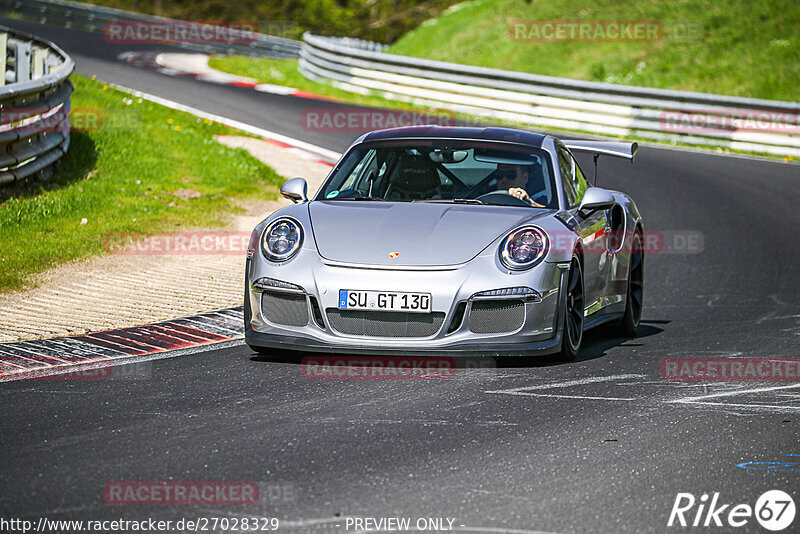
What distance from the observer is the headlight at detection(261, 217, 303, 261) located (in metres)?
6.63

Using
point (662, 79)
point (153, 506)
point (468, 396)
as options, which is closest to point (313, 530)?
point (153, 506)

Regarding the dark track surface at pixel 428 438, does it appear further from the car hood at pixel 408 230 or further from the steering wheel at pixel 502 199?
the steering wheel at pixel 502 199

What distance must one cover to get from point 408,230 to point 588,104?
52.7 feet

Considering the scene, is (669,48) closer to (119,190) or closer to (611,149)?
(119,190)

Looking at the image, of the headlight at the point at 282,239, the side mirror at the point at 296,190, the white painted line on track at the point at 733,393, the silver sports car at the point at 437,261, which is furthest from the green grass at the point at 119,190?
the white painted line on track at the point at 733,393

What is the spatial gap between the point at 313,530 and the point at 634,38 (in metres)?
28.6

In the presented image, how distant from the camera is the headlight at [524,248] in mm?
6480

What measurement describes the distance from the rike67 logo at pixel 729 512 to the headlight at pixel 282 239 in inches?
114

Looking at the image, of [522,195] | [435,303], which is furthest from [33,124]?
[435,303]

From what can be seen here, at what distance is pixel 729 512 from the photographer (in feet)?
14.1

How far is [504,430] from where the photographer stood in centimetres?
534

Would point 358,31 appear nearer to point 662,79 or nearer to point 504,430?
point 662,79

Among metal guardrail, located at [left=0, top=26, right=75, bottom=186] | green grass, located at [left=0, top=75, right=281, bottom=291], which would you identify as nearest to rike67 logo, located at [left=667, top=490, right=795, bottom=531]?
green grass, located at [left=0, top=75, right=281, bottom=291]

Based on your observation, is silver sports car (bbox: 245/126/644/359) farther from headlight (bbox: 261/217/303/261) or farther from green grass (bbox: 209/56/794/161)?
green grass (bbox: 209/56/794/161)
